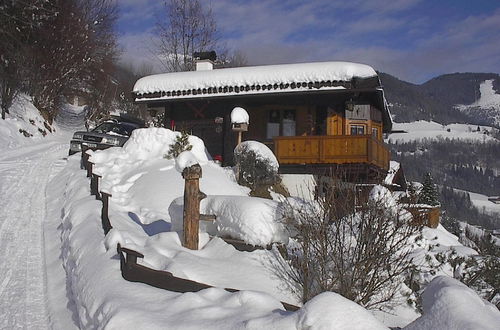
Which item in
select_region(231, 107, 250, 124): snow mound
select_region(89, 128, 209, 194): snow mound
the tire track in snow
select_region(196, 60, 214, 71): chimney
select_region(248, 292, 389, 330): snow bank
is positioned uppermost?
select_region(196, 60, 214, 71): chimney

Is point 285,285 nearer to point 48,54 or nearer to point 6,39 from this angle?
point 6,39

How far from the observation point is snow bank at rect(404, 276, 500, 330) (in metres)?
3.03

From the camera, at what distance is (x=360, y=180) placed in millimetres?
16703

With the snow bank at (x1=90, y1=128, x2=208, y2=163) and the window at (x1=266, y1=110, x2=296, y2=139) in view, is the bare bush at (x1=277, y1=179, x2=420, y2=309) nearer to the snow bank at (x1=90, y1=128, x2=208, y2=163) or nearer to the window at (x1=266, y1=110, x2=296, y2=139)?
the snow bank at (x1=90, y1=128, x2=208, y2=163)

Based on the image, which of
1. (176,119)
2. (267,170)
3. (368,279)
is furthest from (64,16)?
(368,279)

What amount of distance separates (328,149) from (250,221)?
8282mm

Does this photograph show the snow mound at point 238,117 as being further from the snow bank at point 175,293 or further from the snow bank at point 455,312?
the snow bank at point 455,312

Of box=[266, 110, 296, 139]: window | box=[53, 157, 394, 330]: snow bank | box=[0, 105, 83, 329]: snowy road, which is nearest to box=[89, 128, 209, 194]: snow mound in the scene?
box=[0, 105, 83, 329]: snowy road

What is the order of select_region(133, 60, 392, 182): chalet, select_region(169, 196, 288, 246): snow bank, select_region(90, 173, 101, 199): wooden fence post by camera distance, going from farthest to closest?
select_region(133, 60, 392, 182): chalet < select_region(90, 173, 101, 199): wooden fence post < select_region(169, 196, 288, 246): snow bank

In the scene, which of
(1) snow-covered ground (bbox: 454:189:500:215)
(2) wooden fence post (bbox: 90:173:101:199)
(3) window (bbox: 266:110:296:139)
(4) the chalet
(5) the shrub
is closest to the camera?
(2) wooden fence post (bbox: 90:173:101:199)

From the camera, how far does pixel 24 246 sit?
8125 millimetres

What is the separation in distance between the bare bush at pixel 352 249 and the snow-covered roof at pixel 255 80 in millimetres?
9572

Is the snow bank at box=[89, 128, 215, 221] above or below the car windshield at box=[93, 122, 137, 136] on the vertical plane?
below

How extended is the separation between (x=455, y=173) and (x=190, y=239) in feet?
669
